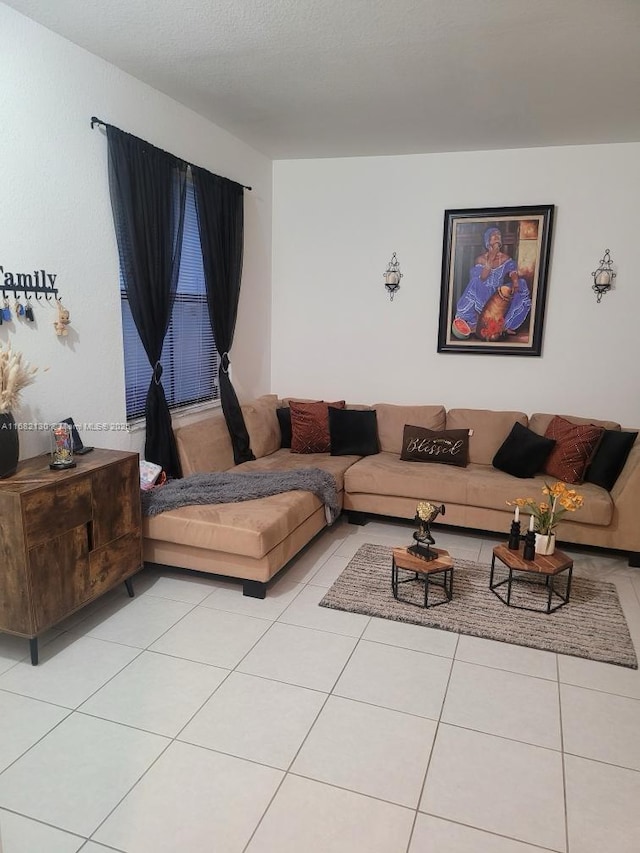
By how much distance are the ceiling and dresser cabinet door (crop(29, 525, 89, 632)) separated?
7.74 feet

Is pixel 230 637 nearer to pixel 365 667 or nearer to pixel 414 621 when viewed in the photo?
pixel 365 667

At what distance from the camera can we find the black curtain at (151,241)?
3.27m

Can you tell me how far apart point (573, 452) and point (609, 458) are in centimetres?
22

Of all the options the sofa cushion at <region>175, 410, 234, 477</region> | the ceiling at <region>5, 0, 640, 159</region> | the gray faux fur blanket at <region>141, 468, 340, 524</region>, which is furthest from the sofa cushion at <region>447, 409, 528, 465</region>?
the ceiling at <region>5, 0, 640, 159</region>

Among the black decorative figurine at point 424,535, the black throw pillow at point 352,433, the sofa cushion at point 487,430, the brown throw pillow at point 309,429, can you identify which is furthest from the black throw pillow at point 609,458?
the brown throw pillow at point 309,429

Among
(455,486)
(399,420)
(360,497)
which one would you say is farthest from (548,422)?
(360,497)

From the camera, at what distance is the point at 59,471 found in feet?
8.71

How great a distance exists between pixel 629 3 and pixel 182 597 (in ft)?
11.2

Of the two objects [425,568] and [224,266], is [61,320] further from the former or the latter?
[425,568]

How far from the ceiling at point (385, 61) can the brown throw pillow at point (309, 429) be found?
80.5 inches

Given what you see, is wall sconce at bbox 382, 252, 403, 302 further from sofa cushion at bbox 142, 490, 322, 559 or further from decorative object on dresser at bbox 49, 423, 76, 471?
decorative object on dresser at bbox 49, 423, 76, 471

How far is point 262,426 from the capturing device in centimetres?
459

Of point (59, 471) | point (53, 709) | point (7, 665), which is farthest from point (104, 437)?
point (53, 709)

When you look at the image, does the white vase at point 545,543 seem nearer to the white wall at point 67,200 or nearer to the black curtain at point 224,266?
the black curtain at point 224,266
